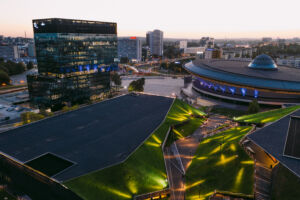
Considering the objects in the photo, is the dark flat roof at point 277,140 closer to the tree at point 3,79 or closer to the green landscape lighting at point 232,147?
the green landscape lighting at point 232,147

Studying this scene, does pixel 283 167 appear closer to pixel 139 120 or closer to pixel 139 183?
pixel 139 183

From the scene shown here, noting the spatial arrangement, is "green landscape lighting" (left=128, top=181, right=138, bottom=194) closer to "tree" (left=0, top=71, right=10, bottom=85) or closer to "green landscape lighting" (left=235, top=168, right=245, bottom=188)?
"green landscape lighting" (left=235, top=168, right=245, bottom=188)

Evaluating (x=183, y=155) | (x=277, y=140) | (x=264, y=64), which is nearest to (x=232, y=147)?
(x=277, y=140)

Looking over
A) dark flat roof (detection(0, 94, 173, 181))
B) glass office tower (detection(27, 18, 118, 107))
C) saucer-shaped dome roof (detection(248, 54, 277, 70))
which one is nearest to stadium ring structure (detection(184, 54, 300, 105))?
saucer-shaped dome roof (detection(248, 54, 277, 70))

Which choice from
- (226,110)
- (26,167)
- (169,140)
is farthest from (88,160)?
(226,110)

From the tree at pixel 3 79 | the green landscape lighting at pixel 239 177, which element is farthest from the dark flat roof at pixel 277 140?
the tree at pixel 3 79
